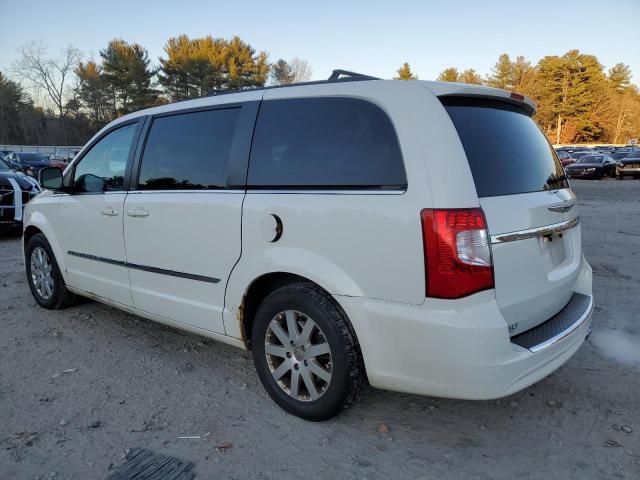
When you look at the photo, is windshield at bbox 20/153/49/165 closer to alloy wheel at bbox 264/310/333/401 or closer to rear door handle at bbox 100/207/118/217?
rear door handle at bbox 100/207/118/217

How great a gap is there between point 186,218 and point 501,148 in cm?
192

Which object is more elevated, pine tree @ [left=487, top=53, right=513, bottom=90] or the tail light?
pine tree @ [left=487, top=53, right=513, bottom=90]

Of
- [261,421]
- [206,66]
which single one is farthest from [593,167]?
[206,66]

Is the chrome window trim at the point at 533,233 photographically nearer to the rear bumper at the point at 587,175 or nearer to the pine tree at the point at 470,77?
the rear bumper at the point at 587,175

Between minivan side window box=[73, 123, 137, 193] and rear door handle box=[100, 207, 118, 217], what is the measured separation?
17 cm

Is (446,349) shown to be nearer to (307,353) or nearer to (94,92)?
(307,353)

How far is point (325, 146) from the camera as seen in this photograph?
2.54m

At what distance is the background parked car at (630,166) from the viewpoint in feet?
82.0

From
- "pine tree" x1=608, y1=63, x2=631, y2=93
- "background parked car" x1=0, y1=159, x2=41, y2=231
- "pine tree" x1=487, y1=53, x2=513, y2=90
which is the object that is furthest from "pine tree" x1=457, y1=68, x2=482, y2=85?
"background parked car" x1=0, y1=159, x2=41, y2=231

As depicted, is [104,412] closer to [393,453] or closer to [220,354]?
[220,354]

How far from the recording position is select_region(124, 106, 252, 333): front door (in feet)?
9.52

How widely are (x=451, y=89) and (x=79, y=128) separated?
6133 cm

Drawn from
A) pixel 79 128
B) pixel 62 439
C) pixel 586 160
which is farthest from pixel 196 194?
pixel 79 128

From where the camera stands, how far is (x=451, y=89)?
2375mm
